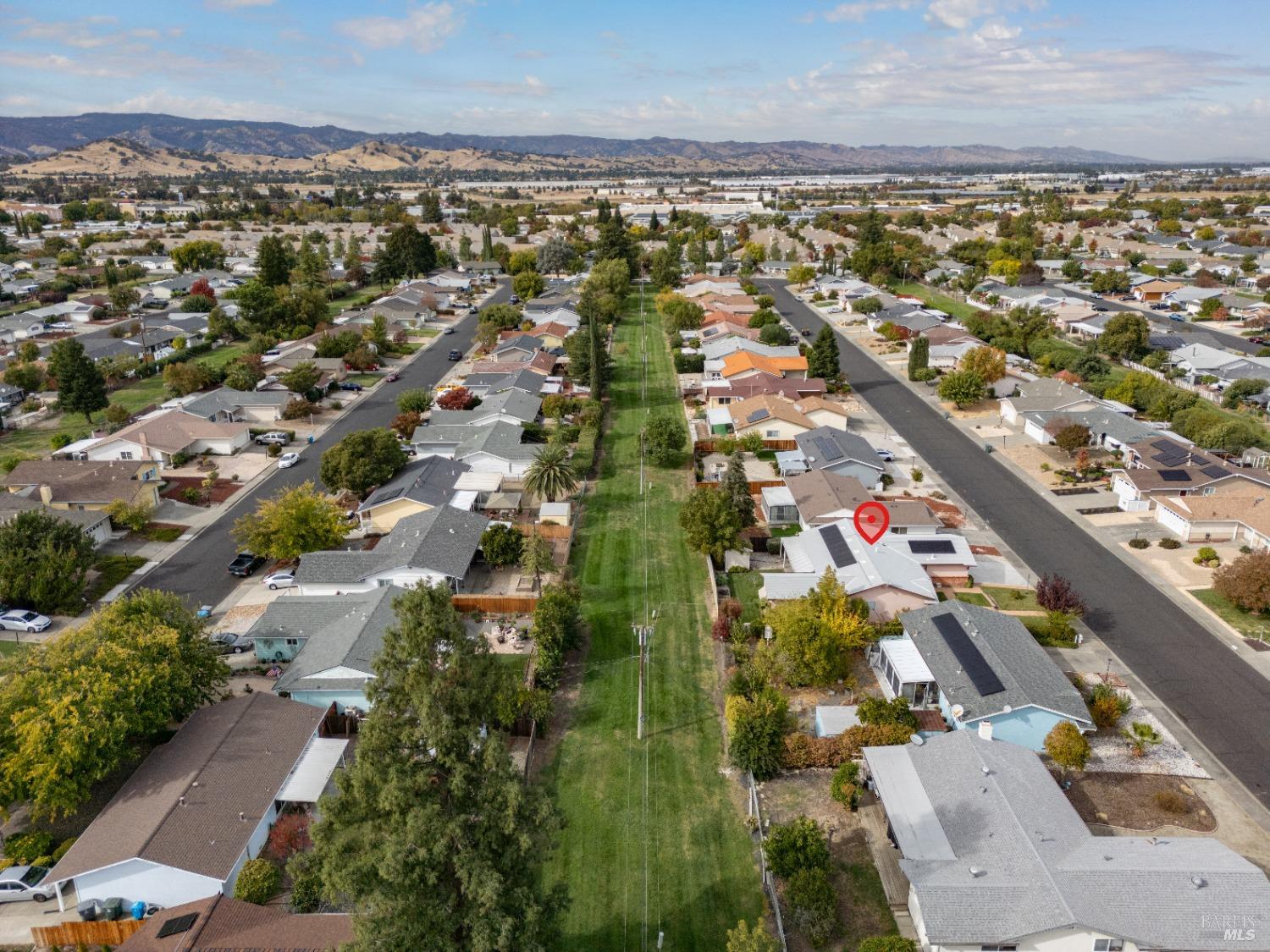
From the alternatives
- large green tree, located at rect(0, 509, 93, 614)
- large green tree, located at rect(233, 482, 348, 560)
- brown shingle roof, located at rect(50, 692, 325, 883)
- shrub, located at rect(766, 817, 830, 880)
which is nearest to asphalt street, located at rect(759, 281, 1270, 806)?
shrub, located at rect(766, 817, 830, 880)

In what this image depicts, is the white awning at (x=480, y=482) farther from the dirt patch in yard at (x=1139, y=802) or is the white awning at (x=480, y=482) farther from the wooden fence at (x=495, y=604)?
the dirt patch in yard at (x=1139, y=802)

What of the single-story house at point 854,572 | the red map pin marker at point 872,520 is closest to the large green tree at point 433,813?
the single-story house at point 854,572

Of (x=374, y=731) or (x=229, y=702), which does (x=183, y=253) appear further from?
(x=374, y=731)

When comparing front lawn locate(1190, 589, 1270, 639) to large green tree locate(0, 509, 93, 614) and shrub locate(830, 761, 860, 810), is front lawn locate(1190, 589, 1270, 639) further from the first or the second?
large green tree locate(0, 509, 93, 614)

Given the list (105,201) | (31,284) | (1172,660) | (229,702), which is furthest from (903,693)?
(105,201)

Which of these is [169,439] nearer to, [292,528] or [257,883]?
[292,528]

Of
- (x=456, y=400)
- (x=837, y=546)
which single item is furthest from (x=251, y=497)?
(x=837, y=546)
